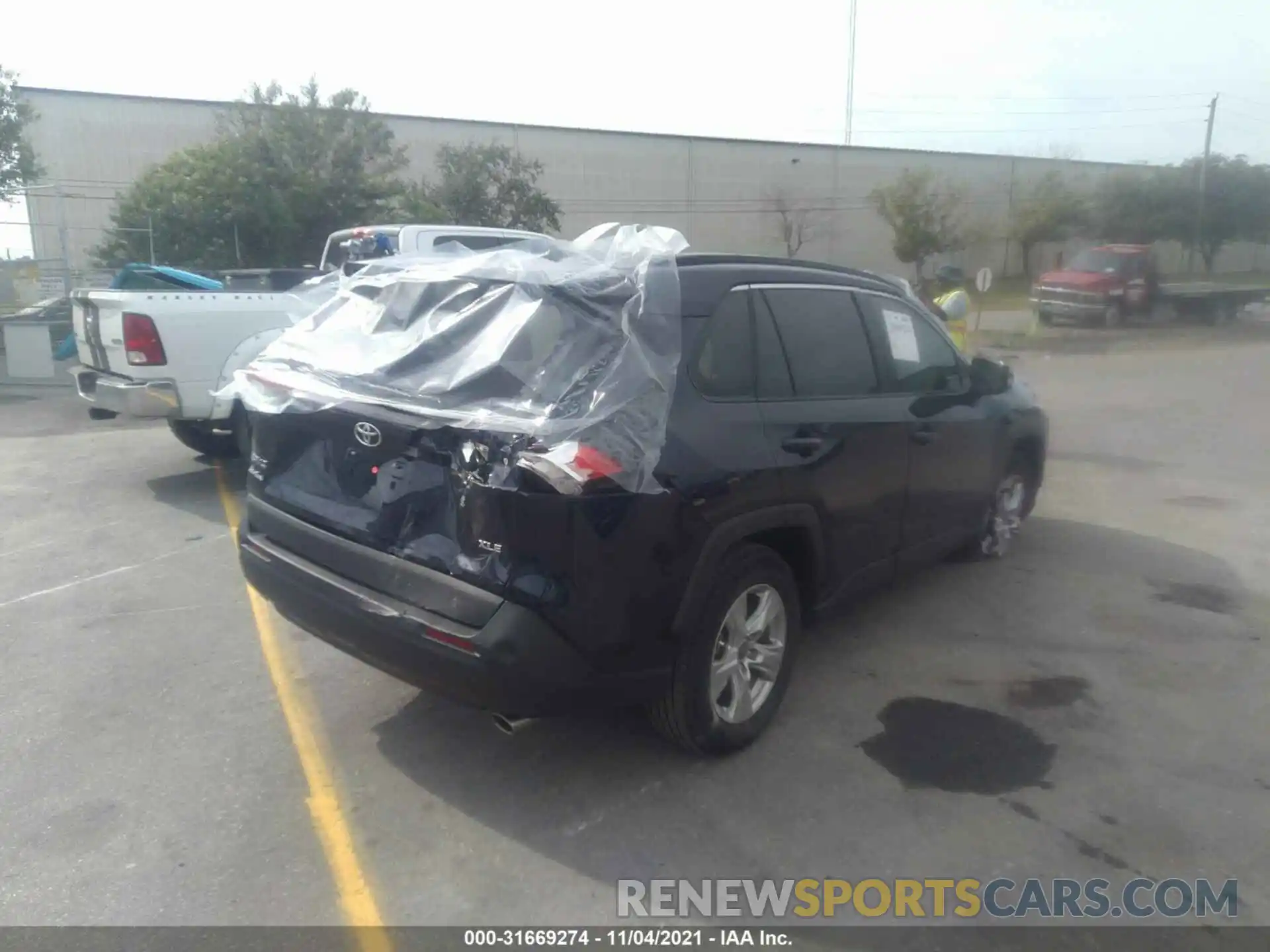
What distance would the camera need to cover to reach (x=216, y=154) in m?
21.7

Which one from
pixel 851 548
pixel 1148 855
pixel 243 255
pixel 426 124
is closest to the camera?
pixel 1148 855

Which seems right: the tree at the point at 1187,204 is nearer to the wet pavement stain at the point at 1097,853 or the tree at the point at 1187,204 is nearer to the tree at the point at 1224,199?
the tree at the point at 1224,199

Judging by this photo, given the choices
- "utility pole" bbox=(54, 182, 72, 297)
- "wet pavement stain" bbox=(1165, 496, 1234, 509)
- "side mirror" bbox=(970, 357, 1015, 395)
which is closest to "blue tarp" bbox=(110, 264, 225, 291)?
"side mirror" bbox=(970, 357, 1015, 395)

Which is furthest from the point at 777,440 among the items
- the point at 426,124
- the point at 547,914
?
the point at 426,124

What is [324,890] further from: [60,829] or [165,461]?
[165,461]

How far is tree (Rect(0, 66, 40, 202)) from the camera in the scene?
21953 millimetres

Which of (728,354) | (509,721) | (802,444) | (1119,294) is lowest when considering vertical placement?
(509,721)

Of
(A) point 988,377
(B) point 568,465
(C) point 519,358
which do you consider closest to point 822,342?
(C) point 519,358

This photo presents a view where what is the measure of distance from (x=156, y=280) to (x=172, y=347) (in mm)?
1570

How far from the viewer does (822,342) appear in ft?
14.3

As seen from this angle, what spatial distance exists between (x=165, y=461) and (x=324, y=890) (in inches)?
281

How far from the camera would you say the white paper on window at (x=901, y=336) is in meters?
4.88

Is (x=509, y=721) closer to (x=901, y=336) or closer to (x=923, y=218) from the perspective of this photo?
(x=901, y=336)

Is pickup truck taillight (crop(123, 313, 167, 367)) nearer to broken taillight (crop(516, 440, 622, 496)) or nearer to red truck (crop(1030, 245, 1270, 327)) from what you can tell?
broken taillight (crop(516, 440, 622, 496))
